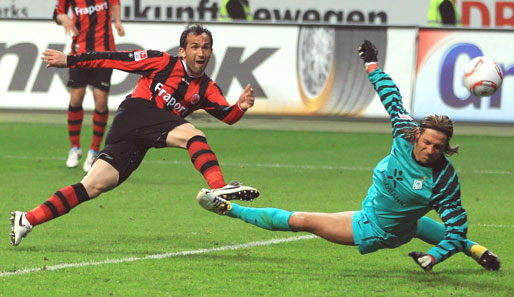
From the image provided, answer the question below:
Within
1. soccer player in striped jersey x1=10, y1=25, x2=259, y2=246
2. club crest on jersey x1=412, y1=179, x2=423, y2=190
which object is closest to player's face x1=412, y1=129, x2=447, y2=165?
club crest on jersey x1=412, y1=179, x2=423, y2=190

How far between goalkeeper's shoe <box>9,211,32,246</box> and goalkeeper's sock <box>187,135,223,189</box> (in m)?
1.22

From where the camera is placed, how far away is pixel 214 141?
15.1m

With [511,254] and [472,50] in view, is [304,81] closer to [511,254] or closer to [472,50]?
[472,50]

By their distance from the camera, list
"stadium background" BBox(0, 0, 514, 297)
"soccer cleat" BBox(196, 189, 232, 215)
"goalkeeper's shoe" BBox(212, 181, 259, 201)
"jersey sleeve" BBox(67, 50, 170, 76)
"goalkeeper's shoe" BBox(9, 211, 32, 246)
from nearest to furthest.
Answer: "stadium background" BBox(0, 0, 514, 297), "soccer cleat" BBox(196, 189, 232, 215), "goalkeeper's shoe" BBox(212, 181, 259, 201), "goalkeeper's shoe" BBox(9, 211, 32, 246), "jersey sleeve" BBox(67, 50, 170, 76)

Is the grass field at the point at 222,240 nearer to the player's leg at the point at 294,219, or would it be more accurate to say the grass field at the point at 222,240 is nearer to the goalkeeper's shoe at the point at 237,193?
the player's leg at the point at 294,219

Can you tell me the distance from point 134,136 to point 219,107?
2.24 feet

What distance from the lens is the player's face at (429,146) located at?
596 centimetres

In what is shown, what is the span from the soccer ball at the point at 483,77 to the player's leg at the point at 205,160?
7.36ft

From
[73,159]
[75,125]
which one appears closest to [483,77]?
[73,159]

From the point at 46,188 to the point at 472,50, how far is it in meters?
9.01

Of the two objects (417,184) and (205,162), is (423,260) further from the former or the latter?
(205,162)

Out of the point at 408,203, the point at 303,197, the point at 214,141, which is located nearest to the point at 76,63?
the point at 408,203

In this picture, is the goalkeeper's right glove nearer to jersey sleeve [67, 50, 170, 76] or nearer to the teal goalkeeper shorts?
the teal goalkeeper shorts

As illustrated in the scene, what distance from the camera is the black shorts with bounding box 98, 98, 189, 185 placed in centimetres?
735
